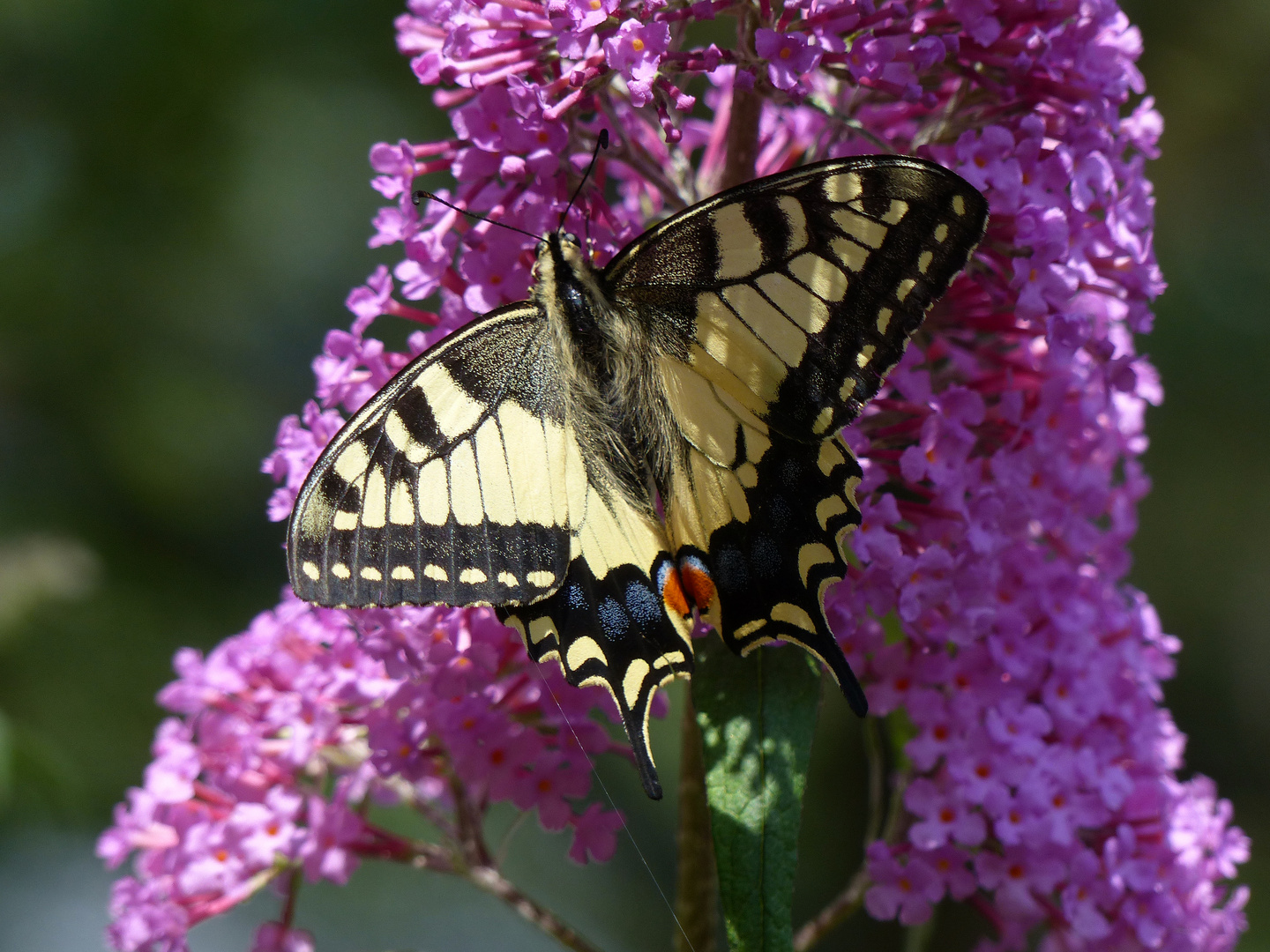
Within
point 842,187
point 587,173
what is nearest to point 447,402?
point 587,173

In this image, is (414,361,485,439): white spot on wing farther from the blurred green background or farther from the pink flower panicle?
the blurred green background

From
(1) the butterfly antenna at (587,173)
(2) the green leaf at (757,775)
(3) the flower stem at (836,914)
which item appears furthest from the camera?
(3) the flower stem at (836,914)

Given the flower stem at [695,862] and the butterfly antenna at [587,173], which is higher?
the butterfly antenna at [587,173]

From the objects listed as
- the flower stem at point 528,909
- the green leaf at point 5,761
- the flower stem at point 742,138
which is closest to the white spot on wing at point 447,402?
the flower stem at point 742,138

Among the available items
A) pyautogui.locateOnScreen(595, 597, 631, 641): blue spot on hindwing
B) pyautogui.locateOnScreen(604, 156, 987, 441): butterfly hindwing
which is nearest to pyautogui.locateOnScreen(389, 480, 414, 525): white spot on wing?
pyautogui.locateOnScreen(595, 597, 631, 641): blue spot on hindwing

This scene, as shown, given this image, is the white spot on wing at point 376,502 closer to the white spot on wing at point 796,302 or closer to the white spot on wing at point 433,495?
the white spot on wing at point 433,495

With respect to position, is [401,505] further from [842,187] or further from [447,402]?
[842,187]
